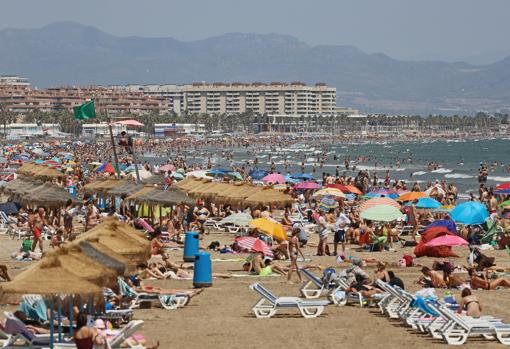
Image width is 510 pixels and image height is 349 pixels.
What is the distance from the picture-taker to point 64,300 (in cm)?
1211

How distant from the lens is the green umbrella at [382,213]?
2225 centimetres

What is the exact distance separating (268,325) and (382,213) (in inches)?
373

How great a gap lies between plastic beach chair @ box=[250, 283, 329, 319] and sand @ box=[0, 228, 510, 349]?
10cm

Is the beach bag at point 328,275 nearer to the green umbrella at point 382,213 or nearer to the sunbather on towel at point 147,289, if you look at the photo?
the sunbather on towel at point 147,289

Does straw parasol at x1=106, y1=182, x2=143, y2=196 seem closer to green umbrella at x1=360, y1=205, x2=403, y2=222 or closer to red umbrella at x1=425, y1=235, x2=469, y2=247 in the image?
green umbrella at x1=360, y1=205, x2=403, y2=222

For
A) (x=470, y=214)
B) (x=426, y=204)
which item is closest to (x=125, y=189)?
(x=426, y=204)

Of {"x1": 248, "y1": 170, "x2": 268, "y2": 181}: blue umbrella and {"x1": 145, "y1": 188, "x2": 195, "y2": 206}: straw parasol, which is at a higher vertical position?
{"x1": 145, "y1": 188, "x2": 195, "y2": 206}: straw parasol

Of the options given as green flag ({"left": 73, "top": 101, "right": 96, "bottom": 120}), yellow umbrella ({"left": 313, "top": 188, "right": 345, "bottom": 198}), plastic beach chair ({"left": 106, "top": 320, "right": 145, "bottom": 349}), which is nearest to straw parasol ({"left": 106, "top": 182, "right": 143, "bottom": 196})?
green flag ({"left": 73, "top": 101, "right": 96, "bottom": 120})

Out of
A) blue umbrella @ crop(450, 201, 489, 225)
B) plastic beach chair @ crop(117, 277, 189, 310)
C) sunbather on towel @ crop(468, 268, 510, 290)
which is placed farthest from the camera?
blue umbrella @ crop(450, 201, 489, 225)

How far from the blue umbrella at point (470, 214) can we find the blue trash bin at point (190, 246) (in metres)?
5.52

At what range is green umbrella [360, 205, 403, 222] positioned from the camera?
2225 centimetres

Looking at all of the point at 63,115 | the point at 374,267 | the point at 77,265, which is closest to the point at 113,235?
the point at 77,265

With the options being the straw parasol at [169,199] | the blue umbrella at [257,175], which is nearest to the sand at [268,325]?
the straw parasol at [169,199]

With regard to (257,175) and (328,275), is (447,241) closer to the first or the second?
(328,275)
